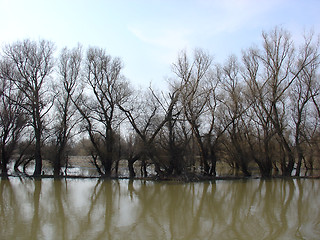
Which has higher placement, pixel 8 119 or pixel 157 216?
pixel 8 119

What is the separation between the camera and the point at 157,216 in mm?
10203

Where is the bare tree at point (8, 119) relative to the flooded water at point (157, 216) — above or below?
above

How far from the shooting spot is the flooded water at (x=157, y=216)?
25.9 ft

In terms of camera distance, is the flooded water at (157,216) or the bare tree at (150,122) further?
the bare tree at (150,122)

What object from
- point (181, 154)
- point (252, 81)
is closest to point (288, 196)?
point (181, 154)

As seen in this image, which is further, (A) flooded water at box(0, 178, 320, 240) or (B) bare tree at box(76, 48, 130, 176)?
(B) bare tree at box(76, 48, 130, 176)

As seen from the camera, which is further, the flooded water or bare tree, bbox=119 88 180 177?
bare tree, bbox=119 88 180 177

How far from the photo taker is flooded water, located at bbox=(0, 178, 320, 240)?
7.90 meters

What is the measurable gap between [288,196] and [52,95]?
70.7ft

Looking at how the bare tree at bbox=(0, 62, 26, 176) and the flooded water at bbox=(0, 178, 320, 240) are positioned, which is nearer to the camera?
the flooded water at bbox=(0, 178, 320, 240)

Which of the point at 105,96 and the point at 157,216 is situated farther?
the point at 105,96

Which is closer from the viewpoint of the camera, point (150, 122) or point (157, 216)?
point (157, 216)

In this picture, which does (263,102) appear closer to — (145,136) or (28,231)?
(145,136)

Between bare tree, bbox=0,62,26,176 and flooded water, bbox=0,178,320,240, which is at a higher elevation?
bare tree, bbox=0,62,26,176
